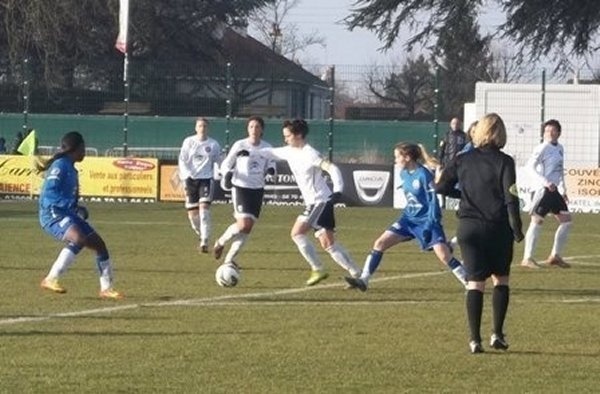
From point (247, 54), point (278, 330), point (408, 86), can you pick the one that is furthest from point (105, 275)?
point (247, 54)

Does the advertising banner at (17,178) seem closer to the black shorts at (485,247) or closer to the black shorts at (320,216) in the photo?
the black shorts at (320,216)

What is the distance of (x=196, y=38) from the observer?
6291 cm

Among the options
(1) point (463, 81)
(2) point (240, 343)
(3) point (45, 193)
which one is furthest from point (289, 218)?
(1) point (463, 81)

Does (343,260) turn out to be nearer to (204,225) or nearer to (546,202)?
(546,202)

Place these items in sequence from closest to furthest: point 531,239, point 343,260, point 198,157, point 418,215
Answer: point 418,215, point 343,260, point 531,239, point 198,157

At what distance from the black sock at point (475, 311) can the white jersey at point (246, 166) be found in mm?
7184

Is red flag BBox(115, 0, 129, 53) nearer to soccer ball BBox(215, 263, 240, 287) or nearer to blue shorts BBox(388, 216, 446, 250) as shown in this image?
soccer ball BBox(215, 263, 240, 287)

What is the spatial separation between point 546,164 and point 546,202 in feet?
1.56

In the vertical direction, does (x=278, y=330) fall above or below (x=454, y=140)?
below

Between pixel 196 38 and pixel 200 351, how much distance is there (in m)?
51.3

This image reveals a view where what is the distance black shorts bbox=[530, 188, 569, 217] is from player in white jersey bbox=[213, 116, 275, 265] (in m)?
3.52

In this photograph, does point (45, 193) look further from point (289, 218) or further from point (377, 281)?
point (289, 218)

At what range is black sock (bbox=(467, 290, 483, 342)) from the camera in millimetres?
12203

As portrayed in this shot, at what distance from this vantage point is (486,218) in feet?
40.0
